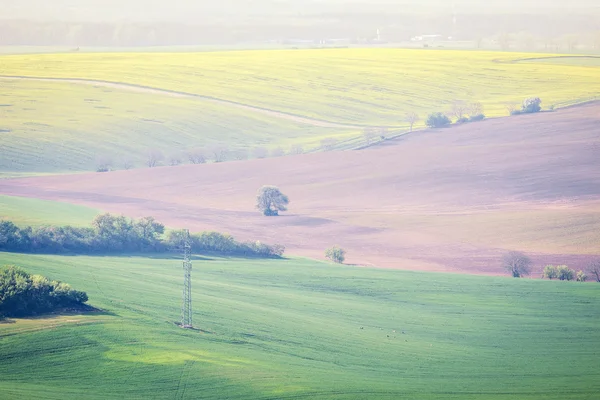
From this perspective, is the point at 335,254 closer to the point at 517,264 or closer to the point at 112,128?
the point at 517,264

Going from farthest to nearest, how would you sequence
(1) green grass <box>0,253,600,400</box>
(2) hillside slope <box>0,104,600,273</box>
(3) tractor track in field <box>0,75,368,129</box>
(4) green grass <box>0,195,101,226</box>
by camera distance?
(3) tractor track in field <box>0,75,368,129</box> → (2) hillside slope <box>0,104,600,273</box> → (4) green grass <box>0,195,101,226</box> → (1) green grass <box>0,253,600,400</box>

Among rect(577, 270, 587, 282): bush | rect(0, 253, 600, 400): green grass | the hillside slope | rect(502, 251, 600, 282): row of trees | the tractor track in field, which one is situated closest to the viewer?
rect(0, 253, 600, 400): green grass

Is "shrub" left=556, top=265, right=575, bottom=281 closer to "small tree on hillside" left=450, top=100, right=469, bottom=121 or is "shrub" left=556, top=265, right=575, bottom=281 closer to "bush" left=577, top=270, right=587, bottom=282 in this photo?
"bush" left=577, top=270, right=587, bottom=282

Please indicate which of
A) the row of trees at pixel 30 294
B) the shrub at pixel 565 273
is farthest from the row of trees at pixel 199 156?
the row of trees at pixel 30 294

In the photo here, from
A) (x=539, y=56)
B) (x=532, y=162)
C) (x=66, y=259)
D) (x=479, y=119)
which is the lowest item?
(x=66, y=259)

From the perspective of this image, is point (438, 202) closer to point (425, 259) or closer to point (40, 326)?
point (425, 259)

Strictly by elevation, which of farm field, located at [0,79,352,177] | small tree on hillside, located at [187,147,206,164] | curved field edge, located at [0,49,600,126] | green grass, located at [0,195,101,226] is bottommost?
green grass, located at [0,195,101,226]

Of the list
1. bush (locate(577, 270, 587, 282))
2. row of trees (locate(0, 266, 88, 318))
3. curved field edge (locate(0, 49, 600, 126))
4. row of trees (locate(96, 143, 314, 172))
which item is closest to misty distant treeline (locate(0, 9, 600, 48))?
curved field edge (locate(0, 49, 600, 126))

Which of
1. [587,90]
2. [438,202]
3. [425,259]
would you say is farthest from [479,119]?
[425,259]
